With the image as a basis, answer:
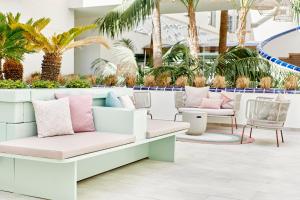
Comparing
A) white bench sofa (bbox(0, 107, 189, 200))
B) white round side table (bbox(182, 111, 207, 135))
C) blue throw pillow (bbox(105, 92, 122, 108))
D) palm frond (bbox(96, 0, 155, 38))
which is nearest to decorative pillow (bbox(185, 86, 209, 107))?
white round side table (bbox(182, 111, 207, 135))

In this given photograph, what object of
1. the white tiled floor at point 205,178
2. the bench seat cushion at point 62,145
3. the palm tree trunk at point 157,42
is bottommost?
the white tiled floor at point 205,178

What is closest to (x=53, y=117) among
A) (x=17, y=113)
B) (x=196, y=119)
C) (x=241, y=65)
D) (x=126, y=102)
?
(x=17, y=113)

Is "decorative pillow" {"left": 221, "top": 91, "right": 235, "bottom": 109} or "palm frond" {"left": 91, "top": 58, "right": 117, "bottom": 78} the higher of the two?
"palm frond" {"left": 91, "top": 58, "right": 117, "bottom": 78}

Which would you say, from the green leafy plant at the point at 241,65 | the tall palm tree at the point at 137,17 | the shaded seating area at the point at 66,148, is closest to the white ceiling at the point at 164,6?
the tall palm tree at the point at 137,17

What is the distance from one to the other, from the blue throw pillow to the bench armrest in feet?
1.63

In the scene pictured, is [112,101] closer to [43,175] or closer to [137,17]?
[43,175]

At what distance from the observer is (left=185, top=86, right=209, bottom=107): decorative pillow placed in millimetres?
8938

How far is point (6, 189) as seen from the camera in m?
3.90

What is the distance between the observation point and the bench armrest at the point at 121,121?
175 inches

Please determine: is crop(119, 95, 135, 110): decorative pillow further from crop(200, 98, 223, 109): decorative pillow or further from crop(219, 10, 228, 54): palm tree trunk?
crop(219, 10, 228, 54): palm tree trunk

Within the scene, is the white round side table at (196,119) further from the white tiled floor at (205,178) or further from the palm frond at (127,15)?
the palm frond at (127,15)

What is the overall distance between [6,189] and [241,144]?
4.25 metres

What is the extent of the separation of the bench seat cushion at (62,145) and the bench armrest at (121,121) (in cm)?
21

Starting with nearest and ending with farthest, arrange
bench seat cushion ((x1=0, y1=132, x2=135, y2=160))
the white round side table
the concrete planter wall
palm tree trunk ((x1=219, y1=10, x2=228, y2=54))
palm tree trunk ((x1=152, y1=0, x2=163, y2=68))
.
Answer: bench seat cushion ((x1=0, y1=132, x2=135, y2=160)) < the concrete planter wall < the white round side table < palm tree trunk ((x1=152, y1=0, x2=163, y2=68)) < palm tree trunk ((x1=219, y1=10, x2=228, y2=54))
